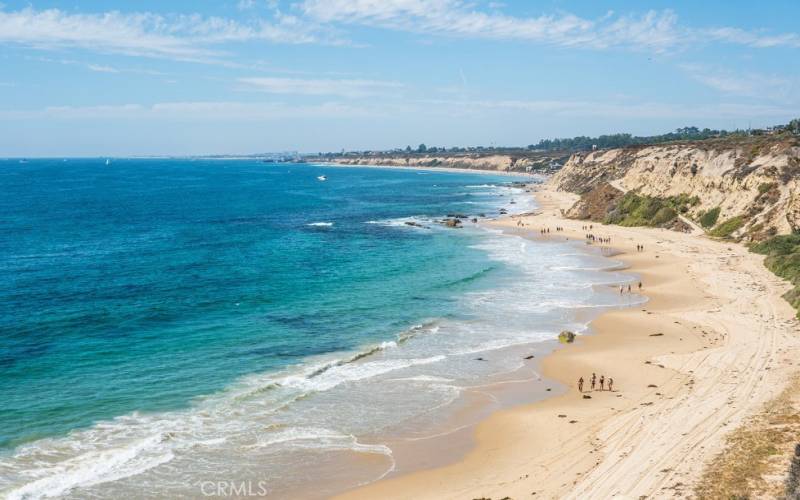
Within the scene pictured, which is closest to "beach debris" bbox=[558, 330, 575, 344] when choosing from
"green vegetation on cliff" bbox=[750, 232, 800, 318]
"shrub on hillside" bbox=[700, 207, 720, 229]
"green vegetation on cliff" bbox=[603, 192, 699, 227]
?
"green vegetation on cliff" bbox=[750, 232, 800, 318]

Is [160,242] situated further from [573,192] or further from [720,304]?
[573,192]

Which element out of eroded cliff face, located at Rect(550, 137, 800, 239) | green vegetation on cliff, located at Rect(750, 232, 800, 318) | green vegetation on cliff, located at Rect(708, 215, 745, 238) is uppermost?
eroded cliff face, located at Rect(550, 137, 800, 239)

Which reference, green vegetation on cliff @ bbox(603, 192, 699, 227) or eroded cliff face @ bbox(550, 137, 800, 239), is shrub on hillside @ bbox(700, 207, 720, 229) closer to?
eroded cliff face @ bbox(550, 137, 800, 239)

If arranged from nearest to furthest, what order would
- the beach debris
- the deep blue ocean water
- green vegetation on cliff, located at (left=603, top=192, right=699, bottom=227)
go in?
the deep blue ocean water → the beach debris → green vegetation on cliff, located at (left=603, top=192, right=699, bottom=227)

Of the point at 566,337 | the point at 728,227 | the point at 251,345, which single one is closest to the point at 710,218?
the point at 728,227

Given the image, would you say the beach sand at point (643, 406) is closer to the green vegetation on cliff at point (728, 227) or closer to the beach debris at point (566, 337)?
the beach debris at point (566, 337)

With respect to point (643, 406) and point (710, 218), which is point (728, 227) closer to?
point (710, 218)
